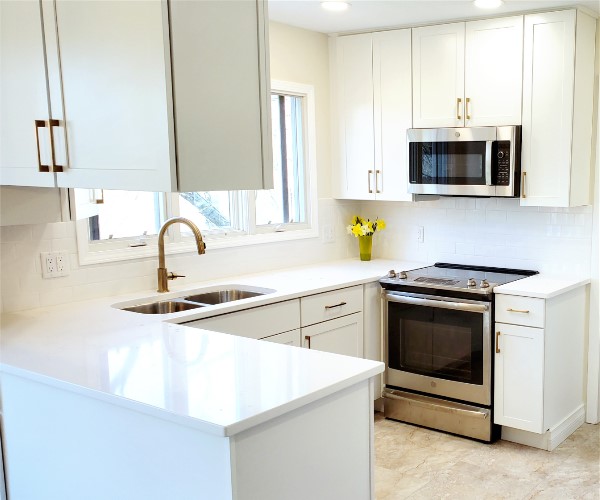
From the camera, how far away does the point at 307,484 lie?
1.91 m

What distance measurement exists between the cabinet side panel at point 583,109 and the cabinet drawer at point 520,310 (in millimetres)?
621

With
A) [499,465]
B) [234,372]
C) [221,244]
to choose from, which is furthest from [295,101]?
[234,372]

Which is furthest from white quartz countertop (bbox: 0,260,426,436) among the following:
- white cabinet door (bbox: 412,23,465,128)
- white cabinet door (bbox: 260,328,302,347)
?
white cabinet door (bbox: 412,23,465,128)

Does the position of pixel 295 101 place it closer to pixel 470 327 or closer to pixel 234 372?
pixel 470 327

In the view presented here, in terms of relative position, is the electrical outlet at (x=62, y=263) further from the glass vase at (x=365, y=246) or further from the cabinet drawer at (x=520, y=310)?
the cabinet drawer at (x=520, y=310)

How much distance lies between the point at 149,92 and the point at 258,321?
169cm

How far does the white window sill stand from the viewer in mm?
3385

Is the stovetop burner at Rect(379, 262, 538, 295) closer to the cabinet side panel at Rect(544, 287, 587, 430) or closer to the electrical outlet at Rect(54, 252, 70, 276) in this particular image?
the cabinet side panel at Rect(544, 287, 587, 430)

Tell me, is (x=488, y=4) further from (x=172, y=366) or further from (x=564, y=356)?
(x=172, y=366)

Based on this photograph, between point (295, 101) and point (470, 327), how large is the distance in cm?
183

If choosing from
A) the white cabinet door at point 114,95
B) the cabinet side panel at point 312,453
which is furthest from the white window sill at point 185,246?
the cabinet side panel at point 312,453

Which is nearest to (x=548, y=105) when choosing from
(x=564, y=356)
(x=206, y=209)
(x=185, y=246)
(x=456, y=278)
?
(x=456, y=278)

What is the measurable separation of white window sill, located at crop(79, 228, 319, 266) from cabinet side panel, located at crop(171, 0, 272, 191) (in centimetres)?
167

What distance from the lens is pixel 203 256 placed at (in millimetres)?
3879
